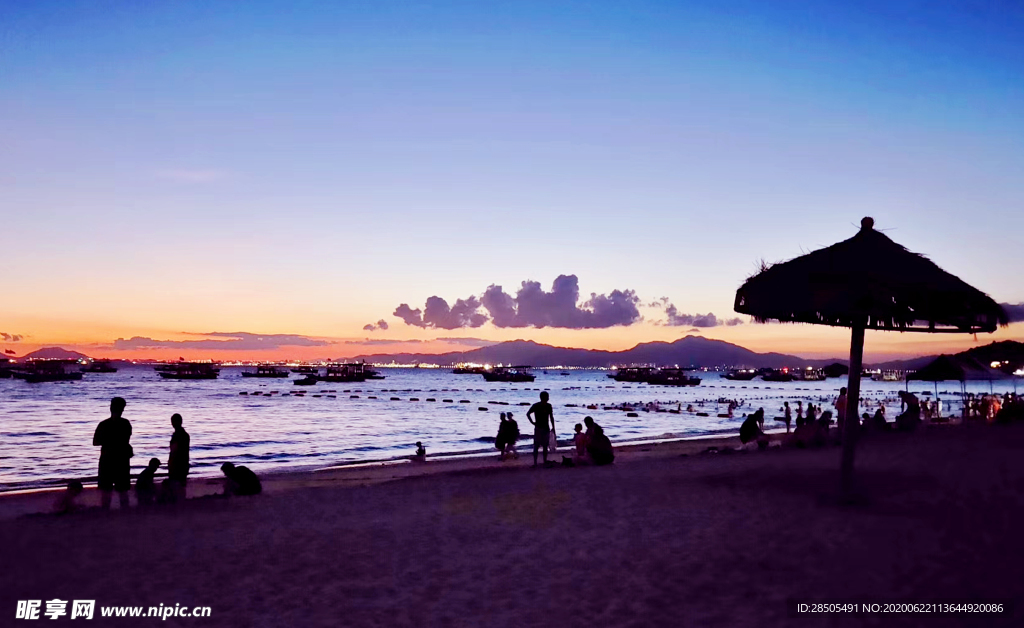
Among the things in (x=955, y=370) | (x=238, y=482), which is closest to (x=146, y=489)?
(x=238, y=482)

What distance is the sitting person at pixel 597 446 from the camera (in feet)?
50.6

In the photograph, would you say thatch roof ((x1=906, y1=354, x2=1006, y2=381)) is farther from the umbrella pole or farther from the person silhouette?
the person silhouette

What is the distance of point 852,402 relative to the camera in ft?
27.3

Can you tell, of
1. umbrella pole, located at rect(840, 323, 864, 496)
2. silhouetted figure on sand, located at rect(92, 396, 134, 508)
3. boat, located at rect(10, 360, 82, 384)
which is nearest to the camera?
umbrella pole, located at rect(840, 323, 864, 496)

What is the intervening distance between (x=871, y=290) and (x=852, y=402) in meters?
1.59

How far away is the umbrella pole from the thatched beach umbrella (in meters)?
0.01

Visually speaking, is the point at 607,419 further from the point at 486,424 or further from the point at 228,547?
the point at 228,547

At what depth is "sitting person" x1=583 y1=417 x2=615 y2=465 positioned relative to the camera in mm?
15438

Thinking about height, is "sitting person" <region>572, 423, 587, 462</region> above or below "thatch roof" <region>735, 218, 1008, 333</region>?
below

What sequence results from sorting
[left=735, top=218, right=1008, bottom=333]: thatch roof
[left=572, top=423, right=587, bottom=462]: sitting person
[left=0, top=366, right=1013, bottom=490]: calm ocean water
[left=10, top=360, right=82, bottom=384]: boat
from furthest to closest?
[left=10, top=360, right=82, bottom=384]: boat
[left=0, top=366, right=1013, bottom=490]: calm ocean water
[left=572, top=423, right=587, bottom=462]: sitting person
[left=735, top=218, right=1008, bottom=333]: thatch roof

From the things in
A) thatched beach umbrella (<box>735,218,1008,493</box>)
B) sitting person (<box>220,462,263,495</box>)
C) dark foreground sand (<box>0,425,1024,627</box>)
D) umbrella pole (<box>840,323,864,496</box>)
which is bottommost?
sitting person (<box>220,462,263,495</box>)

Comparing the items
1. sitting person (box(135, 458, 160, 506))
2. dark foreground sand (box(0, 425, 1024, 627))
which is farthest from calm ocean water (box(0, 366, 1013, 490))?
dark foreground sand (box(0, 425, 1024, 627))

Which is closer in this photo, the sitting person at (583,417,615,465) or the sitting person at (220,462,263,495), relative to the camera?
the sitting person at (220,462,263,495)

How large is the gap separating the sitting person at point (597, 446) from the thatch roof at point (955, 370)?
16.2m
